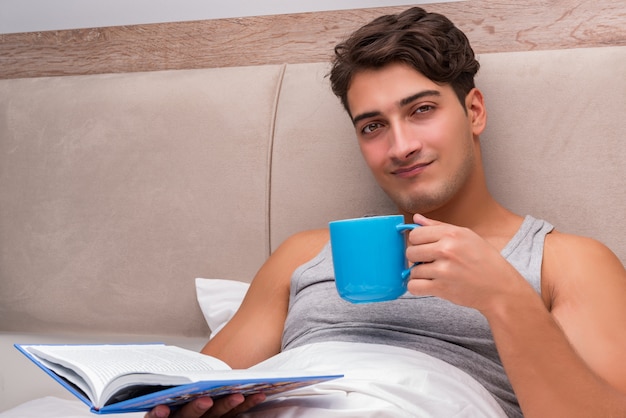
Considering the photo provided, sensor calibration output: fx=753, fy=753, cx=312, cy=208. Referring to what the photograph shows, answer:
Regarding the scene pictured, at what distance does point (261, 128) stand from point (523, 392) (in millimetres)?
911

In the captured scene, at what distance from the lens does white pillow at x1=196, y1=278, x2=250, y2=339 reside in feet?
5.24

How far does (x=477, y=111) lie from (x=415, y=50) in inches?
7.5

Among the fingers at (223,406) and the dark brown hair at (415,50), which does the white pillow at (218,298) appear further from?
the fingers at (223,406)

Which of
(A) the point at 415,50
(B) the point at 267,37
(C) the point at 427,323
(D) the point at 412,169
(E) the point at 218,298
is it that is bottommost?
(C) the point at 427,323

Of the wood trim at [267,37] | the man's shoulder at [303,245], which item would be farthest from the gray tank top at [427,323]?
the wood trim at [267,37]

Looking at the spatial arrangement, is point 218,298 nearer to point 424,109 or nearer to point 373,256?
point 424,109

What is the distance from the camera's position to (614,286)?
1165mm

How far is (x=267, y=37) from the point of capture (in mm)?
1869

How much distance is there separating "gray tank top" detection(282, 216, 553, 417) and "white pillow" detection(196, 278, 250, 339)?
28 cm

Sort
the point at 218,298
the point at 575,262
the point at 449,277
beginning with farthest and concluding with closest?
the point at 218,298
the point at 575,262
the point at 449,277

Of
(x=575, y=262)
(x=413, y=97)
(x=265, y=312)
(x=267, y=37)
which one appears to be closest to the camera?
(x=575, y=262)

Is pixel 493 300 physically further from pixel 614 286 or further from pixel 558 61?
pixel 558 61

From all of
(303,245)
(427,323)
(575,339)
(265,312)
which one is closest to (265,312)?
(265,312)

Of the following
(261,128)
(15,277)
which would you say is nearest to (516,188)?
(261,128)
